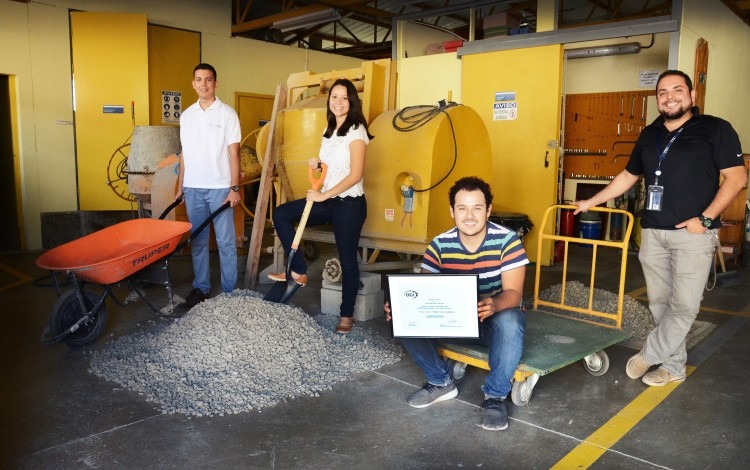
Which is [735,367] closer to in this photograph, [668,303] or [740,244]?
[668,303]

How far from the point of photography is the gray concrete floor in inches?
106

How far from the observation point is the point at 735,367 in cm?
396

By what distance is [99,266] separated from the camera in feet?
12.5

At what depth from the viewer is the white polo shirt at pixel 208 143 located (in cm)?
494

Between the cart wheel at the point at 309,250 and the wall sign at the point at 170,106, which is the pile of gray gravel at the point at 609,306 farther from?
the wall sign at the point at 170,106

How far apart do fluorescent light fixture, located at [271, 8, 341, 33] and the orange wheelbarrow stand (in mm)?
6096

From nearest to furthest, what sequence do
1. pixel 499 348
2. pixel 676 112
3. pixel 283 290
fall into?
Result: pixel 499 348, pixel 676 112, pixel 283 290

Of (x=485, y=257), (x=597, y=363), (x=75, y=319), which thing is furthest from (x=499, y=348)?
(x=75, y=319)

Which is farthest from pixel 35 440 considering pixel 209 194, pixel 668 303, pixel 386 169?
pixel 668 303

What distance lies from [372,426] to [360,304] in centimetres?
191

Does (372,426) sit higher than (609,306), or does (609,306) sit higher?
(609,306)

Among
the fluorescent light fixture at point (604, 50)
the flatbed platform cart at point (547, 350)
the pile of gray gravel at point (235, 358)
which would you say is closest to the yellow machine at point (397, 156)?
the pile of gray gravel at point (235, 358)

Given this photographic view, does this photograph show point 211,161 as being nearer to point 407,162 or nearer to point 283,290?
point 283,290

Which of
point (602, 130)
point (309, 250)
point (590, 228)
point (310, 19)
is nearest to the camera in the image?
point (309, 250)
